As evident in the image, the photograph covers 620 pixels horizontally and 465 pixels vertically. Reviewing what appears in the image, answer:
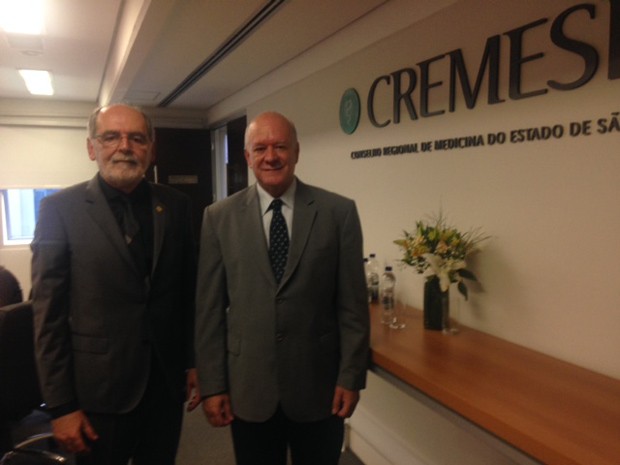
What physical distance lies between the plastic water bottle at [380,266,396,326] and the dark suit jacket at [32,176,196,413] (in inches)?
39.3

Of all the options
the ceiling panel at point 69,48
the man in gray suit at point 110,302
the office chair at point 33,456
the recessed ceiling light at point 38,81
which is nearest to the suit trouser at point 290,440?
the man in gray suit at point 110,302

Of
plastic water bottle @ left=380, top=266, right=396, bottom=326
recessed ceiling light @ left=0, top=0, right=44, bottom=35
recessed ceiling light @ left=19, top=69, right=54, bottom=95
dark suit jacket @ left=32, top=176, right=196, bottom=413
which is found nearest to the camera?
dark suit jacket @ left=32, top=176, right=196, bottom=413

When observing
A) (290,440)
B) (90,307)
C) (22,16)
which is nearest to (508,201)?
(290,440)

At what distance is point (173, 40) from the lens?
9.61 ft

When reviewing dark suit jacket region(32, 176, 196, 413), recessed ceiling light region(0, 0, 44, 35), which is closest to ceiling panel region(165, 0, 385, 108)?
recessed ceiling light region(0, 0, 44, 35)

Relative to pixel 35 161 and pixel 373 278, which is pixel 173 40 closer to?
pixel 373 278

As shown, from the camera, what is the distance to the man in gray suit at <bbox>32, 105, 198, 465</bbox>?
1.38 meters

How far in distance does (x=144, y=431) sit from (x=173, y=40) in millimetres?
2359

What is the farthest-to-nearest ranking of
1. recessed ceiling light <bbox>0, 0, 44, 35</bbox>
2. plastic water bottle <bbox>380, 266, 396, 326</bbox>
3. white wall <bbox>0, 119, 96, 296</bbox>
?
1. white wall <bbox>0, 119, 96, 296</bbox>
2. recessed ceiling light <bbox>0, 0, 44, 35</bbox>
3. plastic water bottle <bbox>380, 266, 396, 326</bbox>

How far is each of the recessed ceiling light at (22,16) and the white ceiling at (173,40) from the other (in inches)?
2.2

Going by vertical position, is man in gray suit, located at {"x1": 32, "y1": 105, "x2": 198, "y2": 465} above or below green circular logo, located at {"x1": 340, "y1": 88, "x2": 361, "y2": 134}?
below

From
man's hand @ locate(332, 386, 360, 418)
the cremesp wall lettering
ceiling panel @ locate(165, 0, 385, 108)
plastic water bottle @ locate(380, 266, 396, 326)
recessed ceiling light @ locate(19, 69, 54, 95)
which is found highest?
recessed ceiling light @ locate(19, 69, 54, 95)

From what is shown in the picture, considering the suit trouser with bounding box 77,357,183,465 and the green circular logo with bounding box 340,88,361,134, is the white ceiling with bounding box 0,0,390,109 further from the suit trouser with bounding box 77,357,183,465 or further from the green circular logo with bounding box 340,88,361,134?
the suit trouser with bounding box 77,357,183,465

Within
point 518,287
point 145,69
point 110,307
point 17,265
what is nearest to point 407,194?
point 518,287
